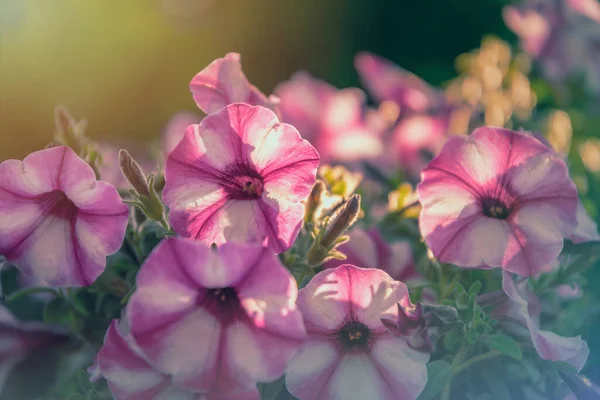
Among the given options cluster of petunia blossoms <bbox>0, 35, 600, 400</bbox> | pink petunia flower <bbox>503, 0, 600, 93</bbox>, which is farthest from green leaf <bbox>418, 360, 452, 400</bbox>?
pink petunia flower <bbox>503, 0, 600, 93</bbox>

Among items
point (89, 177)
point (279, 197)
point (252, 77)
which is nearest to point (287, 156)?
point (279, 197)

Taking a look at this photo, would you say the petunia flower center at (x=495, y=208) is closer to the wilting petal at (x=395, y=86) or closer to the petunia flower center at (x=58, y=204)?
the petunia flower center at (x=58, y=204)

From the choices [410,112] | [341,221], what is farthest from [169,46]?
[341,221]

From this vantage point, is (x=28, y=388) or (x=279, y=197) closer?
(x=279, y=197)

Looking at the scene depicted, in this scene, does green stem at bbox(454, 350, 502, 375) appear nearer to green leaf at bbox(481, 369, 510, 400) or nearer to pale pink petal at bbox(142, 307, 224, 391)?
green leaf at bbox(481, 369, 510, 400)

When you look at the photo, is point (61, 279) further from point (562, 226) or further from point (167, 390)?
point (562, 226)

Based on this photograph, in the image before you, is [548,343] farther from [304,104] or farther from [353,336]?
[304,104]
